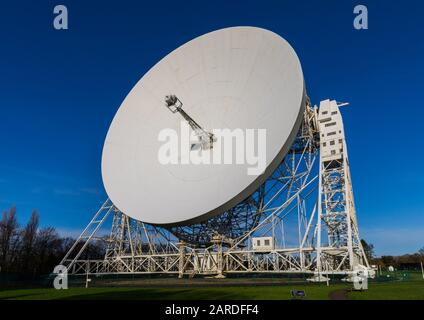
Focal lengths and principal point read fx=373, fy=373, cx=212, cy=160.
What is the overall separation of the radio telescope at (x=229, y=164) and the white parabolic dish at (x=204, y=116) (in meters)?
Answer: 0.08

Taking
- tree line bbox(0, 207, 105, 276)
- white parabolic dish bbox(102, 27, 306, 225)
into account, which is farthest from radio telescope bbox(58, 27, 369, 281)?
tree line bbox(0, 207, 105, 276)

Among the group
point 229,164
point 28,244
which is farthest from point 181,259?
point 28,244

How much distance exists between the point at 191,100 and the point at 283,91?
8.03 meters

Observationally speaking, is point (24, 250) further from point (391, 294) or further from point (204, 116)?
point (391, 294)

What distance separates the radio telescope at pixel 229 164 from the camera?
2359cm

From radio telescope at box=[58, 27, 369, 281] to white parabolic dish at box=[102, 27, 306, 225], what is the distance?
0.08 metres

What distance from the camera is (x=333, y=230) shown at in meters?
29.7

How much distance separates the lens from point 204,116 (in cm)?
2805

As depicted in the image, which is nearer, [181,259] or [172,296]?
[172,296]

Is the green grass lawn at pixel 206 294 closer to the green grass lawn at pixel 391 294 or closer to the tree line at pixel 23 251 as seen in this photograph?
the green grass lawn at pixel 391 294

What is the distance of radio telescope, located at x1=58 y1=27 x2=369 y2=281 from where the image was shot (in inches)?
929

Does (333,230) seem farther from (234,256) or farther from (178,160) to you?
(178,160)

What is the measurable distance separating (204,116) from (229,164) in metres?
5.27
